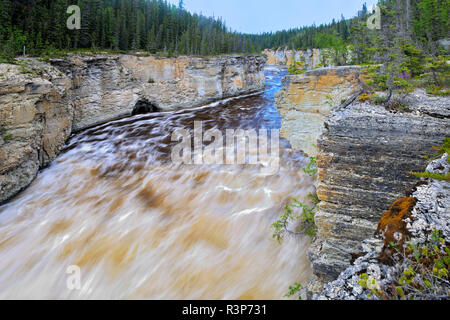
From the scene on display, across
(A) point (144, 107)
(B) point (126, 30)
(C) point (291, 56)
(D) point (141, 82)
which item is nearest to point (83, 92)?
(D) point (141, 82)

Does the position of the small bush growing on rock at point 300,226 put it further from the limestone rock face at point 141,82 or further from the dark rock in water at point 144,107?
the dark rock in water at point 144,107

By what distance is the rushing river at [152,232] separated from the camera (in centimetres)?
719

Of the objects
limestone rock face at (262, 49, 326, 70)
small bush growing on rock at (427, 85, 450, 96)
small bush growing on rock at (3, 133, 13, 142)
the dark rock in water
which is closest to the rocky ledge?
small bush growing on rock at (427, 85, 450, 96)

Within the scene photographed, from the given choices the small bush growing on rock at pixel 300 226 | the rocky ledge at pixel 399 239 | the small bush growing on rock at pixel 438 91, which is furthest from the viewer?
the small bush growing on rock at pixel 300 226

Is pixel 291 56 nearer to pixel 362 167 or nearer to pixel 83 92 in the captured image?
pixel 83 92

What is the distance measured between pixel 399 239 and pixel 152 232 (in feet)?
26.6

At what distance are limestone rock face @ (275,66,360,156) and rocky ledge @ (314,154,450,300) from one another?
A: 27.1 ft

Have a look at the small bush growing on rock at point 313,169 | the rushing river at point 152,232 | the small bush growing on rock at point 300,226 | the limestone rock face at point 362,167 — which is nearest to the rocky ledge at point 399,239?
the limestone rock face at point 362,167

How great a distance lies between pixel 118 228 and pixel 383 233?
29.4ft

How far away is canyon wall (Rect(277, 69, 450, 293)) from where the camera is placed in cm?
528

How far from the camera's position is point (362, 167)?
552 cm

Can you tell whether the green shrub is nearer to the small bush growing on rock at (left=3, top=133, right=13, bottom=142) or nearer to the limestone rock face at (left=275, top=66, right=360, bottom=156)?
the limestone rock face at (left=275, top=66, right=360, bottom=156)
